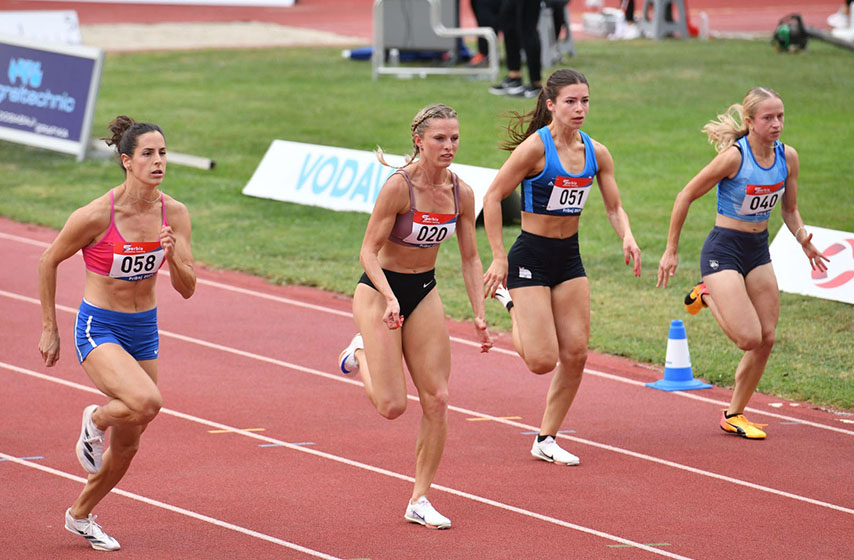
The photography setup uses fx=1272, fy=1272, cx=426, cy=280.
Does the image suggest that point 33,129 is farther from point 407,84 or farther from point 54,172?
point 407,84

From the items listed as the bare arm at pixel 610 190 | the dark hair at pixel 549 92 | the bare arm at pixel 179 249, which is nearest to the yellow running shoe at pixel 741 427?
the bare arm at pixel 610 190

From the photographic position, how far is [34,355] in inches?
403

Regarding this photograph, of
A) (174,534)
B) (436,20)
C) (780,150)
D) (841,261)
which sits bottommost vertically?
(174,534)

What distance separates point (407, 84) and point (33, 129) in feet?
22.4

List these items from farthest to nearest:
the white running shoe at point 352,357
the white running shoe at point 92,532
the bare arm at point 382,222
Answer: the white running shoe at point 352,357
the bare arm at point 382,222
the white running shoe at point 92,532

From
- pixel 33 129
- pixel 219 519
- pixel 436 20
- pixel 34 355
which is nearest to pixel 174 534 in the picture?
pixel 219 519

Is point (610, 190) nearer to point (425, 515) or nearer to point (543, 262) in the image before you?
point (543, 262)

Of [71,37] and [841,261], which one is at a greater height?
[71,37]

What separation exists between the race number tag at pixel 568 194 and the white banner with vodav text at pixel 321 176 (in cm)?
703

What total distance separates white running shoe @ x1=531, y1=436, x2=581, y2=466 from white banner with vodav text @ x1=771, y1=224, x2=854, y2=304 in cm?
496

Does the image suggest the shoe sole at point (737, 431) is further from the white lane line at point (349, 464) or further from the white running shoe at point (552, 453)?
the white lane line at point (349, 464)

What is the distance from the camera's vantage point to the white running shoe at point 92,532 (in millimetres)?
6195

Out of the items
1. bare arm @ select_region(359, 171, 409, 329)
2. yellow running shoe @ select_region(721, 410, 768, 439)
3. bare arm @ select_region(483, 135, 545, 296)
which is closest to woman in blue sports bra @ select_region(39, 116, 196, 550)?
bare arm @ select_region(359, 171, 409, 329)

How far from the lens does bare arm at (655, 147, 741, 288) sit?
25.8ft
